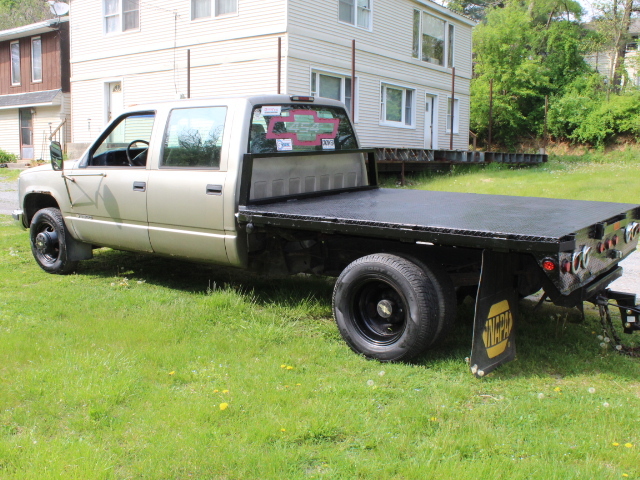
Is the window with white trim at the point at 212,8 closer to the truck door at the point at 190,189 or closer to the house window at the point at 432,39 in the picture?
the house window at the point at 432,39

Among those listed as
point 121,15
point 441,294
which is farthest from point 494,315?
point 121,15

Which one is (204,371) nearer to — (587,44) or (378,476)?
(378,476)

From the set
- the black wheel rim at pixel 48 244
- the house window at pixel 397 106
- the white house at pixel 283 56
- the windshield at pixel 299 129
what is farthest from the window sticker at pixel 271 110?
the house window at pixel 397 106

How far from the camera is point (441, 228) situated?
4.06 m

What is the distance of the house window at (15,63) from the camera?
27812 millimetres

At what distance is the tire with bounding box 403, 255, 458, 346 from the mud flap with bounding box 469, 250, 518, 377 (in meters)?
0.28

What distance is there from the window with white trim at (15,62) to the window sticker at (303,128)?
26.0m

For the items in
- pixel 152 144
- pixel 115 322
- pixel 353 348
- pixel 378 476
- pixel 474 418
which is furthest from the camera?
pixel 152 144

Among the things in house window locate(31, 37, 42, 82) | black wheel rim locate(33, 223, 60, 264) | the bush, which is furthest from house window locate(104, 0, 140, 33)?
black wheel rim locate(33, 223, 60, 264)

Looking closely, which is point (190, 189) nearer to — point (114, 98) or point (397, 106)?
point (397, 106)

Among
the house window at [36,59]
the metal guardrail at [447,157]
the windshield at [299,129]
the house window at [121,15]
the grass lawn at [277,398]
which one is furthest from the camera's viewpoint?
the house window at [36,59]

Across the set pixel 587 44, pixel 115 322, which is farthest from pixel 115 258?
pixel 587 44

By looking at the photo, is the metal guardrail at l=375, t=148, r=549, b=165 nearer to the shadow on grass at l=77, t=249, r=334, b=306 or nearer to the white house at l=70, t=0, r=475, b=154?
the white house at l=70, t=0, r=475, b=154

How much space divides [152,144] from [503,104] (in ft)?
104
